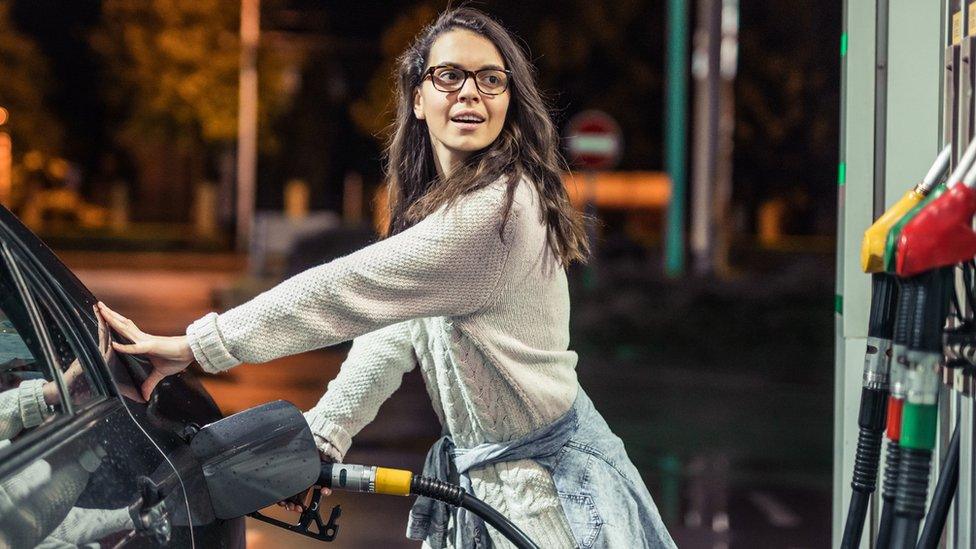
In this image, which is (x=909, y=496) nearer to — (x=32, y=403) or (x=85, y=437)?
(x=85, y=437)

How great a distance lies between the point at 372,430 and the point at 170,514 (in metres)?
8.23

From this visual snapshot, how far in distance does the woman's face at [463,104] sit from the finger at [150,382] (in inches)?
26.0

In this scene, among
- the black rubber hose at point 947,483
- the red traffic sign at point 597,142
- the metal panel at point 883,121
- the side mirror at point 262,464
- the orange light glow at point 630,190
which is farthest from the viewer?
the orange light glow at point 630,190

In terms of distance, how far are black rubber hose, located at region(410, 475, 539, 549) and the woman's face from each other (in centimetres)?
59

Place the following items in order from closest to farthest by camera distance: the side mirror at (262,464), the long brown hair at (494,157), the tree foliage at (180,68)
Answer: the side mirror at (262,464)
the long brown hair at (494,157)
the tree foliage at (180,68)

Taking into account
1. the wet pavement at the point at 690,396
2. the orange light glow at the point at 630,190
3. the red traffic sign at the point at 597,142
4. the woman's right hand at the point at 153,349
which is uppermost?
the orange light glow at the point at 630,190

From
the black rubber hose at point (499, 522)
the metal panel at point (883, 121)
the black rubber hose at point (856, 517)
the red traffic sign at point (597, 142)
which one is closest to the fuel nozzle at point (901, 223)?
the black rubber hose at point (856, 517)

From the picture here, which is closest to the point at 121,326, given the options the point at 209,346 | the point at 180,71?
the point at 209,346

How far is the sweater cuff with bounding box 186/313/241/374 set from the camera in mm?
2398

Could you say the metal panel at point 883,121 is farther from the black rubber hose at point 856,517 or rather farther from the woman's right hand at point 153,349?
the woman's right hand at point 153,349

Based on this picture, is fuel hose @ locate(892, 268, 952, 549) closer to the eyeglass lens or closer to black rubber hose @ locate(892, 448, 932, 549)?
black rubber hose @ locate(892, 448, 932, 549)

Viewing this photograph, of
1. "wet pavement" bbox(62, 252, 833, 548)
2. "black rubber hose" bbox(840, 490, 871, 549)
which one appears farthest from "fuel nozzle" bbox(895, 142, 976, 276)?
"wet pavement" bbox(62, 252, 833, 548)

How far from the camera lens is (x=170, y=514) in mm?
2191

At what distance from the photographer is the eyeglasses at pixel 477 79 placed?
8.71ft
